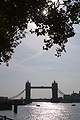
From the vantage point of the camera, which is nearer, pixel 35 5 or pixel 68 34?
pixel 35 5

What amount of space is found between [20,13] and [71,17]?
2.16m

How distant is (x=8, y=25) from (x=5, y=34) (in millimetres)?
1501

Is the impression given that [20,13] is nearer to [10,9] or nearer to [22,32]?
[10,9]

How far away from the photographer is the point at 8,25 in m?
8.85

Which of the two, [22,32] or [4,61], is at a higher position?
[22,32]

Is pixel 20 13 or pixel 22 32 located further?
pixel 22 32

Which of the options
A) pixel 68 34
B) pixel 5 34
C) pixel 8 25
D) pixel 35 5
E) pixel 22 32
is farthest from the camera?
pixel 22 32

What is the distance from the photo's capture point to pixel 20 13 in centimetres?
845

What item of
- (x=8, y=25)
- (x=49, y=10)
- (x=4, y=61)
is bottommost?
(x=4, y=61)

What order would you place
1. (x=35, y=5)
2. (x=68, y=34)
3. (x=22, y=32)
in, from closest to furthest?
1. (x=35, y=5)
2. (x=68, y=34)
3. (x=22, y=32)

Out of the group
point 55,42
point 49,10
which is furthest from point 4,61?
point 49,10

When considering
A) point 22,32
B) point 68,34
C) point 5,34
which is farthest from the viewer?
point 22,32

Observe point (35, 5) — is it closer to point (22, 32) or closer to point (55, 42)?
point (55, 42)

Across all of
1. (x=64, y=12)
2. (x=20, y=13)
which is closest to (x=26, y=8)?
(x=20, y=13)
